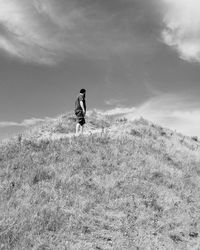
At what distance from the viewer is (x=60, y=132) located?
89.8 ft

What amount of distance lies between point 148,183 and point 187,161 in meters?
6.60

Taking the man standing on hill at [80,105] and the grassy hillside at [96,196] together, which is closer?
the grassy hillside at [96,196]

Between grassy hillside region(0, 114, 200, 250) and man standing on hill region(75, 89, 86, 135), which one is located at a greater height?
man standing on hill region(75, 89, 86, 135)

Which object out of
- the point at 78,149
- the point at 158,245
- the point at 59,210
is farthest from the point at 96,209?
the point at 78,149

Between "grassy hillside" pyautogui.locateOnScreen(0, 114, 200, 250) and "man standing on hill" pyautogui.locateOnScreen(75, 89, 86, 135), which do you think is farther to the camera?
"man standing on hill" pyautogui.locateOnScreen(75, 89, 86, 135)

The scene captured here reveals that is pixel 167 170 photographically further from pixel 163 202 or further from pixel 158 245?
pixel 158 245

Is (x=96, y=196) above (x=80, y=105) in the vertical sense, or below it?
below

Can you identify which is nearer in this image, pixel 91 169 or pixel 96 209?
pixel 96 209

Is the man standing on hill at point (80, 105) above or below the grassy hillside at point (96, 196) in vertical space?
above

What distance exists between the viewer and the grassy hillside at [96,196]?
9.27 m

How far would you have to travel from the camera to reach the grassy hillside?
927 cm

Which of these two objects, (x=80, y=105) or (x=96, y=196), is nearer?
(x=96, y=196)

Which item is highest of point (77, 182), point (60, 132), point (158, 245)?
point (60, 132)

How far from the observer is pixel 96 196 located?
12555 millimetres
